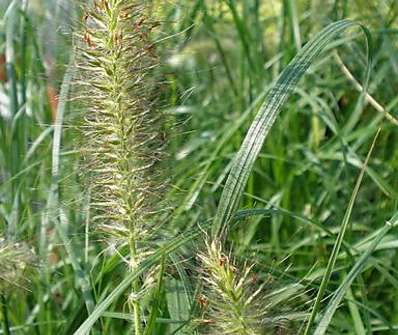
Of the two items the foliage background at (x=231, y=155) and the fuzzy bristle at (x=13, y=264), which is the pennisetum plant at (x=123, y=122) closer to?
the fuzzy bristle at (x=13, y=264)

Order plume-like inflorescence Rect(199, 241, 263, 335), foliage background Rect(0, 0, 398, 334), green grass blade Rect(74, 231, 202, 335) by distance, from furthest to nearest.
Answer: foliage background Rect(0, 0, 398, 334)
green grass blade Rect(74, 231, 202, 335)
plume-like inflorescence Rect(199, 241, 263, 335)

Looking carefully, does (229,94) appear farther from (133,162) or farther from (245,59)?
(133,162)

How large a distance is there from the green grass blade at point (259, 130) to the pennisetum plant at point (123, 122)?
0.34 ft

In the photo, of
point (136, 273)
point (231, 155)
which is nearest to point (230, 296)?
point (136, 273)

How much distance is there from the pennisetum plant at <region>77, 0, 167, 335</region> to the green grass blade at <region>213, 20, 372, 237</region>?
11 cm

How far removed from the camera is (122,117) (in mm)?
1339

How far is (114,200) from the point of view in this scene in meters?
1.39

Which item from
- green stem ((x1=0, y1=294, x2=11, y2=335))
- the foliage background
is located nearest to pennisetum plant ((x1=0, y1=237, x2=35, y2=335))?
green stem ((x1=0, y1=294, x2=11, y2=335))

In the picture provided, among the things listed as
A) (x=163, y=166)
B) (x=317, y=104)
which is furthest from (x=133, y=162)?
(x=317, y=104)

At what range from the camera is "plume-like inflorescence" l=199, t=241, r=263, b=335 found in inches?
46.8

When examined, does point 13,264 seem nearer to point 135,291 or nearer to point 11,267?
point 11,267

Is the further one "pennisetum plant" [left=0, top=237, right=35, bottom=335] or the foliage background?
the foliage background

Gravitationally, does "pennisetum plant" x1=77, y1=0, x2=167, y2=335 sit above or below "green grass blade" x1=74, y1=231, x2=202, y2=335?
above

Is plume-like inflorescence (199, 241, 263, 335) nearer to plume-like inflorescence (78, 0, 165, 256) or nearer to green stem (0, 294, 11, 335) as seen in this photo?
plume-like inflorescence (78, 0, 165, 256)
